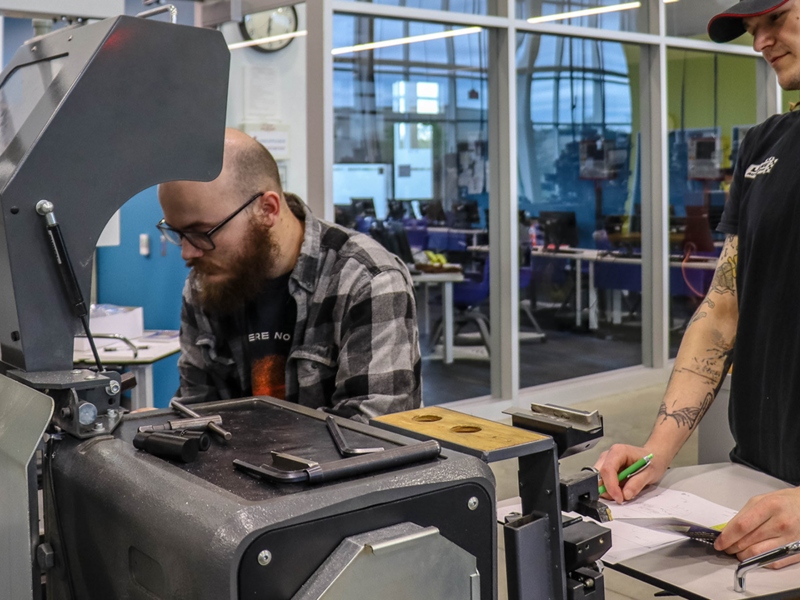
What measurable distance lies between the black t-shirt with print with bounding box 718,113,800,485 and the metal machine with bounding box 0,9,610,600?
0.74m

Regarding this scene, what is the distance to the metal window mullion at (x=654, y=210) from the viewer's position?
19.0 ft

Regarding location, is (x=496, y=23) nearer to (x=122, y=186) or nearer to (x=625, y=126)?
(x=625, y=126)

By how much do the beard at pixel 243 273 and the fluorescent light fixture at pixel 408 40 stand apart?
312 cm

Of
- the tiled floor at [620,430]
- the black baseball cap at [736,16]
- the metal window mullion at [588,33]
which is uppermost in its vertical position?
the metal window mullion at [588,33]

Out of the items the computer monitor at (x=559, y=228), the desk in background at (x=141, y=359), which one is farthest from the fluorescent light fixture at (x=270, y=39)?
the computer monitor at (x=559, y=228)

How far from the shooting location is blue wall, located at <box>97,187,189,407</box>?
4.14 m

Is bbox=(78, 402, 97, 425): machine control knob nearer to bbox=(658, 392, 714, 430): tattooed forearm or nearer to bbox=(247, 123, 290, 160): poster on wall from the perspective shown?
bbox=(658, 392, 714, 430): tattooed forearm

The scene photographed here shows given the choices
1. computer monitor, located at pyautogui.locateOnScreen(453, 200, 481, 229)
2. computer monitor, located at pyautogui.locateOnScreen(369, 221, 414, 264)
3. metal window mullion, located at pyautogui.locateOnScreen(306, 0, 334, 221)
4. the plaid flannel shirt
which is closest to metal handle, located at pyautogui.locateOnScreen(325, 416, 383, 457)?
the plaid flannel shirt

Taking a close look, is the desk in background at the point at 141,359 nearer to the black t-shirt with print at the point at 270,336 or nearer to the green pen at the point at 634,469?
the black t-shirt with print at the point at 270,336

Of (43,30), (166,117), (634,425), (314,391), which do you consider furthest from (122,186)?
(634,425)

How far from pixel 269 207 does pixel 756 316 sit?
892 millimetres

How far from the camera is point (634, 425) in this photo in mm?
4641

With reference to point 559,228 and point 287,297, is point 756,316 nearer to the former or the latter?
point 287,297

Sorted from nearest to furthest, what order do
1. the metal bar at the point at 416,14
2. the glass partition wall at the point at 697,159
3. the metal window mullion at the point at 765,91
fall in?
the metal bar at the point at 416,14 → the glass partition wall at the point at 697,159 → the metal window mullion at the point at 765,91
